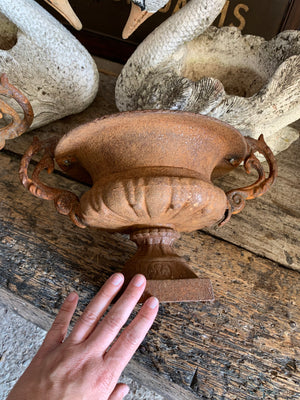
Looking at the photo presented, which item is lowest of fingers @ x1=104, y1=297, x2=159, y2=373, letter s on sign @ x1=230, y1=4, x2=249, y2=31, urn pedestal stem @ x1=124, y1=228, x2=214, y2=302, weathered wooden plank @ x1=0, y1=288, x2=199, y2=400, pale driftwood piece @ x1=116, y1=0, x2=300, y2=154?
weathered wooden plank @ x1=0, y1=288, x2=199, y2=400

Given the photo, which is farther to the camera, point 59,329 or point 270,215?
point 270,215

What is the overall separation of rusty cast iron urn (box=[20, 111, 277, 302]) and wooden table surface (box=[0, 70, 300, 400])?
5.7 inches

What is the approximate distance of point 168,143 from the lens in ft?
1.99

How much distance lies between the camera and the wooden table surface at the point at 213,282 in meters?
0.67

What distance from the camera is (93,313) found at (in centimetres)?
60

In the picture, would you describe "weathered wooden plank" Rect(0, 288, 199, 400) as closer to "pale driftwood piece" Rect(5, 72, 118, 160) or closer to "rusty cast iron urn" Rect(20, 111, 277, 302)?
"rusty cast iron urn" Rect(20, 111, 277, 302)

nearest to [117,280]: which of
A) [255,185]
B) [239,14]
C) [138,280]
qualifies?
[138,280]

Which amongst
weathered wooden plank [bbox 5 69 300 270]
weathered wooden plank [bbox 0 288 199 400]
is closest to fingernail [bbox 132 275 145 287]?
weathered wooden plank [bbox 0 288 199 400]

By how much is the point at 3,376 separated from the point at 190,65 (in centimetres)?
107

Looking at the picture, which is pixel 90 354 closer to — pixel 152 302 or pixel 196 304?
pixel 152 302

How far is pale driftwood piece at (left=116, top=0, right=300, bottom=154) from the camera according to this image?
2.47 ft

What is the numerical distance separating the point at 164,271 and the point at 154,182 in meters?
0.20

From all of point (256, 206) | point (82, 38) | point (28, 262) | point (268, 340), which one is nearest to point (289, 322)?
point (268, 340)

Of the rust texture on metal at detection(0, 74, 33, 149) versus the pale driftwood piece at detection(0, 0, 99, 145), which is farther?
the pale driftwood piece at detection(0, 0, 99, 145)
